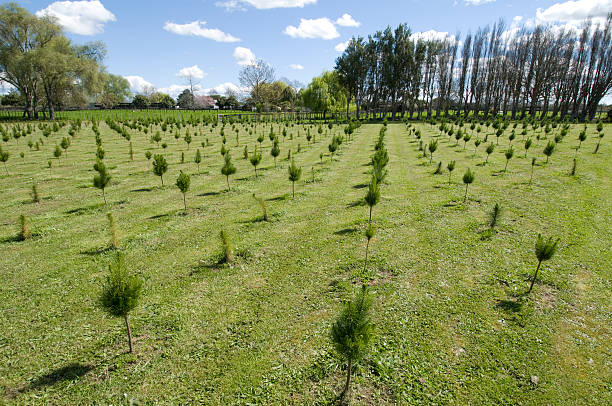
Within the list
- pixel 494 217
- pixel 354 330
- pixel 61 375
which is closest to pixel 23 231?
pixel 61 375

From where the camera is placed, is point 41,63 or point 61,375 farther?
point 41,63

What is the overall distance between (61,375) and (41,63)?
57572 millimetres

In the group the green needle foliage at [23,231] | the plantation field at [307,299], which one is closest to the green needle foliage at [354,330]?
the plantation field at [307,299]

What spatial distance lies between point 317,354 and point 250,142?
24.8 meters

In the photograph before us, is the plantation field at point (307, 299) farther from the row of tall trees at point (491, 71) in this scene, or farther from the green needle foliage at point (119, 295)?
the row of tall trees at point (491, 71)

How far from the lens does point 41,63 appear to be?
4400cm

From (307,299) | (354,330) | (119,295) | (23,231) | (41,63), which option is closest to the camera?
(354,330)

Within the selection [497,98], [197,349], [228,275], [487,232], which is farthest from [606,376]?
[497,98]

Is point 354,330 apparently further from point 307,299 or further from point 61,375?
point 61,375

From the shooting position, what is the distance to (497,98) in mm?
69688

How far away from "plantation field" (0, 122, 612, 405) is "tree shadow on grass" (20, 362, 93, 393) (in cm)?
2

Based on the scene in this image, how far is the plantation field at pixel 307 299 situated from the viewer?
4012 mm

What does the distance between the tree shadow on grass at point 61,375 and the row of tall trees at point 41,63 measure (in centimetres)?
5733

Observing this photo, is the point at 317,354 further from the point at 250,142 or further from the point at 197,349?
the point at 250,142
